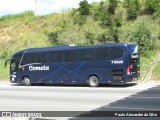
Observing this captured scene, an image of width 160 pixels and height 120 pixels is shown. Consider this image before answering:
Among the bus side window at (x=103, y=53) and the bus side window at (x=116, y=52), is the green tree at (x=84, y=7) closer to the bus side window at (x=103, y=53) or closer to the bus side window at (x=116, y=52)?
the bus side window at (x=103, y=53)

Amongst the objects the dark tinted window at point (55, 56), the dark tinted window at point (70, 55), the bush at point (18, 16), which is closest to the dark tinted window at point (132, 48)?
the dark tinted window at point (70, 55)

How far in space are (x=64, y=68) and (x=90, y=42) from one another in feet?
38.0

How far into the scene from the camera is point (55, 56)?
94.7 feet

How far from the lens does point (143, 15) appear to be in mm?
40969

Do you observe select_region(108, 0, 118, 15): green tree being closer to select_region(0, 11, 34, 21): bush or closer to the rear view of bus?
select_region(0, 11, 34, 21): bush

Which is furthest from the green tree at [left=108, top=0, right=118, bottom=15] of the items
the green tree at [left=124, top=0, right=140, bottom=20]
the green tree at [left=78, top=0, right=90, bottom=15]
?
the green tree at [left=78, top=0, right=90, bottom=15]

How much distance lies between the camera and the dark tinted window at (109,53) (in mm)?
25719

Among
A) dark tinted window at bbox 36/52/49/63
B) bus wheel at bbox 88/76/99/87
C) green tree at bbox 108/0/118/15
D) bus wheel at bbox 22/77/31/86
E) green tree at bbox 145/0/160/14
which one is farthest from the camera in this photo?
green tree at bbox 108/0/118/15

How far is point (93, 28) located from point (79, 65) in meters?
15.6

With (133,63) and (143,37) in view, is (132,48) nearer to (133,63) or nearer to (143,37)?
(133,63)

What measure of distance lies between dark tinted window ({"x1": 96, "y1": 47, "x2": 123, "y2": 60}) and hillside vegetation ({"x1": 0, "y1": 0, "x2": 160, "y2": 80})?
5251 mm

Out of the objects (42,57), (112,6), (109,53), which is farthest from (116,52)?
(112,6)

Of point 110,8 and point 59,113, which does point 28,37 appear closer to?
point 110,8

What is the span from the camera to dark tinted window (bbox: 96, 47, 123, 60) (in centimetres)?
2572
